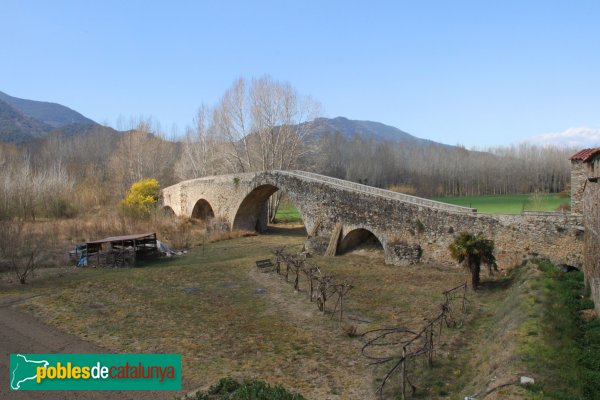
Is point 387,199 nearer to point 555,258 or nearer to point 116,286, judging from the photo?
point 555,258

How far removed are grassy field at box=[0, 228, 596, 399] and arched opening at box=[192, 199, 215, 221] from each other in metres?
18.2

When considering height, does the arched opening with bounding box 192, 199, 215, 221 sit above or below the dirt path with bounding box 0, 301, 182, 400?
above

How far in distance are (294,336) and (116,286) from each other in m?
8.13

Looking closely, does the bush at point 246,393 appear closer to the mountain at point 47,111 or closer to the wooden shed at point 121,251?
the wooden shed at point 121,251

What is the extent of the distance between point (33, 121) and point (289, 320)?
151452 millimetres

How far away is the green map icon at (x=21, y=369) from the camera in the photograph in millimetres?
8883

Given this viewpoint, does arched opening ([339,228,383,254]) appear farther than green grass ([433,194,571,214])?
No

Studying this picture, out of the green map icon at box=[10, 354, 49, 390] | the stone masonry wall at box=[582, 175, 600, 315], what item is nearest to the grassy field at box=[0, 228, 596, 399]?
the stone masonry wall at box=[582, 175, 600, 315]

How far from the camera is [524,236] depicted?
15.6 metres

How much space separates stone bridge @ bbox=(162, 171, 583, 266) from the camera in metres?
15.1

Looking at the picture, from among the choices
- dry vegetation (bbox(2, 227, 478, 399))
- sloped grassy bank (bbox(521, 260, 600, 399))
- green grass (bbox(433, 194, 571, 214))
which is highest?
green grass (bbox(433, 194, 571, 214))

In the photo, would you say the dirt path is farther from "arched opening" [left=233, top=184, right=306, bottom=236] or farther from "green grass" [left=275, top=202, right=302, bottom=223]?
"green grass" [left=275, top=202, right=302, bottom=223]

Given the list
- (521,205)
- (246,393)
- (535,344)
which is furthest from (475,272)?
(521,205)

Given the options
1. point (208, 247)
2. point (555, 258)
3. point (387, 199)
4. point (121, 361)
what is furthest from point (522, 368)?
point (208, 247)
